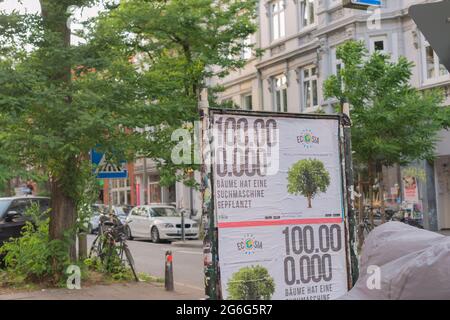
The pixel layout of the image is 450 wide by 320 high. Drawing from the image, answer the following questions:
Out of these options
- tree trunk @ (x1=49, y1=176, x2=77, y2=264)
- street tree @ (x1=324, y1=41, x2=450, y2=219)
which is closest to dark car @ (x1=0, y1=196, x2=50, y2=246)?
tree trunk @ (x1=49, y1=176, x2=77, y2=264)

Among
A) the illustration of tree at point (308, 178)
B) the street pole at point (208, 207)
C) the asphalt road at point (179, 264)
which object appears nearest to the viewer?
the street pole at point (208, 207)

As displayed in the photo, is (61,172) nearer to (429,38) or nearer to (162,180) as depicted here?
(429,38)

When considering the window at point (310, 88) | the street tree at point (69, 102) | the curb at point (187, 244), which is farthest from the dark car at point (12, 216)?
the window at point (310, 88)

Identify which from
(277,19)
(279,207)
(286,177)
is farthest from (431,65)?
(279,207)

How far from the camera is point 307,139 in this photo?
21.4 ft

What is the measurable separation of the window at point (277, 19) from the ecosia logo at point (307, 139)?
83.2ft

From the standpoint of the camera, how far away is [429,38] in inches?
173

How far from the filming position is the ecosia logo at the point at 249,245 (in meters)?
5.98

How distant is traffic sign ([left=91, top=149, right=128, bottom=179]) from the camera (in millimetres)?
10977

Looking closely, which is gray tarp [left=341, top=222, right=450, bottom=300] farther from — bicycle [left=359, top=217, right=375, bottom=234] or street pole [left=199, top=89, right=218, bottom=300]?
bicycle [left=359, top=217, right=375, bottom=234]

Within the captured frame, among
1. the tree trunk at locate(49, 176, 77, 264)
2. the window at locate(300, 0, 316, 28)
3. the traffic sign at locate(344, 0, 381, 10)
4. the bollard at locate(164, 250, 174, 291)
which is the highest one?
the window at locate(300, 0, 316, 28)

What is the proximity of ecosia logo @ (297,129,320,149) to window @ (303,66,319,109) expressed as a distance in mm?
22627

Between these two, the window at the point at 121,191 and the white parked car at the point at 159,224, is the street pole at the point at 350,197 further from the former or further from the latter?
the window at the point at 121,191
